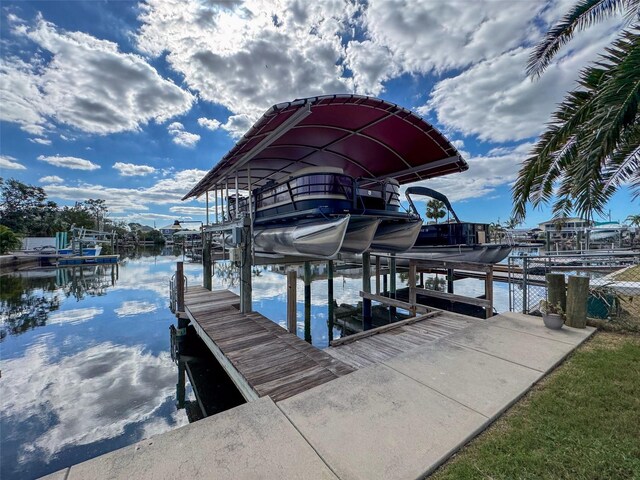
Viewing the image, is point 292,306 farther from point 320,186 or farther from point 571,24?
point 571,24

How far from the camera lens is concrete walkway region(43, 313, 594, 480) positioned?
7.08 feet

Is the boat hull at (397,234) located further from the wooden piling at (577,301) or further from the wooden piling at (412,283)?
the wooden piling at (577,301)

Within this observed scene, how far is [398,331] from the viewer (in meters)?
5.79

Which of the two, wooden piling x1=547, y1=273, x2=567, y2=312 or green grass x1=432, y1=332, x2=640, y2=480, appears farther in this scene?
wooden piling x1=547, y1=273, x2=567, y2=312

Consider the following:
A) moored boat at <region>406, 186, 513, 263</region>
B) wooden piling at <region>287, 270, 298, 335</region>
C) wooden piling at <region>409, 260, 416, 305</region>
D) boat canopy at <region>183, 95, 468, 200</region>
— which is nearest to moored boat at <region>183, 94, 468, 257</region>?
boat canopy at <region>183, 95, 468, 200</region>

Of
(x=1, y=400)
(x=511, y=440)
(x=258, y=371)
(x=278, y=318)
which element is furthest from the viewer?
(x=278, y=318)

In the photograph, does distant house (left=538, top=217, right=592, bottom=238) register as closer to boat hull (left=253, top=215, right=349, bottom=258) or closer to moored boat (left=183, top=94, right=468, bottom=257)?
moored boat (left=183, top=94, right=468, bottom=257)

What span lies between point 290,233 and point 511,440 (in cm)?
553

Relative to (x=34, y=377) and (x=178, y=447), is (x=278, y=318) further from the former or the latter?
(x=178, y=447)

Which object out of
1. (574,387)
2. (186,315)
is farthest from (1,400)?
(574,387)

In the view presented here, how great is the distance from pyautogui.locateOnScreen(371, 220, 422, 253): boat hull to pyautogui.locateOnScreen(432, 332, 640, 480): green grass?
4.70m

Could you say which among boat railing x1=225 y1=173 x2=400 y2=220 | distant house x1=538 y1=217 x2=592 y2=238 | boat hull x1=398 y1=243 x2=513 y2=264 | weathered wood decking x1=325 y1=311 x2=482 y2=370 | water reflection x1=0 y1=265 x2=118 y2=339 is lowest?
water reflection x1=0 y1=265 x2=118 y2=339

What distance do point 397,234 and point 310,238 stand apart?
2908 mm

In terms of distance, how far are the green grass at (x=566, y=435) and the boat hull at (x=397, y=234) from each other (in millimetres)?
4701
